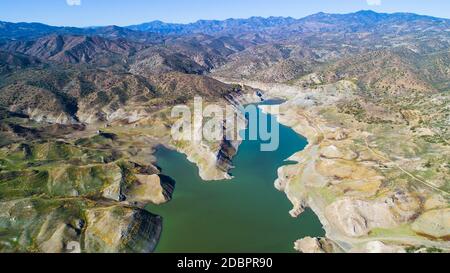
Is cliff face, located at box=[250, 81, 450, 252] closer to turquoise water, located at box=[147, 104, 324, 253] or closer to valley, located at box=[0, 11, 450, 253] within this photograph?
valley, located at box=[0, 11, 450, 253]

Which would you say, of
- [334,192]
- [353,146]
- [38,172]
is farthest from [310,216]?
[38,172]

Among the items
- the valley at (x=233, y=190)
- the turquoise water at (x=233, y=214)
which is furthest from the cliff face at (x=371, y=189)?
the turquoise water at (x=233, y=214)

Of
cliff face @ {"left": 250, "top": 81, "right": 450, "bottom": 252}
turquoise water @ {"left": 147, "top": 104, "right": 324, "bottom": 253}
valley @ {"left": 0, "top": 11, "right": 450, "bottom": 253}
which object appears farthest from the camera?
turquoise water @ {"left": 147, "top": 104, "right": 324, "bottom": 253}

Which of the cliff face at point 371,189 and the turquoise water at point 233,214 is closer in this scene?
the cliff face at point 371,189

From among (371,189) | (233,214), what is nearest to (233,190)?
(233,214)

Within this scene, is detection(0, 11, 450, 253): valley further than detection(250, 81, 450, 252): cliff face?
Yes

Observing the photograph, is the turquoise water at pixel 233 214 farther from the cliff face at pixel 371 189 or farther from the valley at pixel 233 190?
the cliff face at pixel 371 189

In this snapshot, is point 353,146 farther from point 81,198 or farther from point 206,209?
point 81,198

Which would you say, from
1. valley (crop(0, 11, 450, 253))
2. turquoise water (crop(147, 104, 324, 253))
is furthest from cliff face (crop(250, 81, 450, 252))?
turquoise water (crop(147, 104, 324, 253))

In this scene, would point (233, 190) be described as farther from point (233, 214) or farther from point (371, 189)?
point (371, 189)
